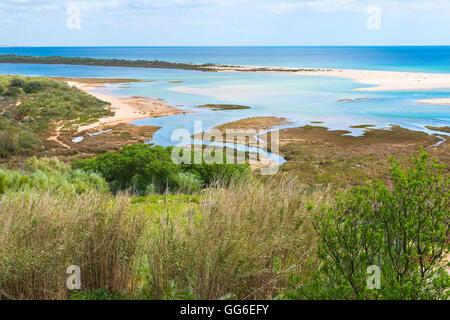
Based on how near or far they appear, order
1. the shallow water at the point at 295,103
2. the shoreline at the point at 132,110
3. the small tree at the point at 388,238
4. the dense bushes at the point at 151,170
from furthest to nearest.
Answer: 1. the shoreline at the point at 132,110
2. the shallow water at the point at 295,103
3. the dense bushes at the point at 151,170
4. the small tree at the point at 388,238

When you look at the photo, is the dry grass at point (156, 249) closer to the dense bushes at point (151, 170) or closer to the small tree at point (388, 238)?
the small tree at point (388, 238)

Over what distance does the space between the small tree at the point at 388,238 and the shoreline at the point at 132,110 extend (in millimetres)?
29095

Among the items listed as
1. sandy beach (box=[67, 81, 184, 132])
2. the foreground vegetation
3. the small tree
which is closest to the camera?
the small tree

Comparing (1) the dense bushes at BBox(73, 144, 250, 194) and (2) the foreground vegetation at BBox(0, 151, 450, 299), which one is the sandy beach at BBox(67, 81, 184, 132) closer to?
(1) the dense bushes at BBox(73, 144, 250, 194)

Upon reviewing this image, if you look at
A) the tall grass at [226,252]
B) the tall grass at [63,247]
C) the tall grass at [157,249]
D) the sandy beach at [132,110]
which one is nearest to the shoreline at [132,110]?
the sandy beach at [132,110]

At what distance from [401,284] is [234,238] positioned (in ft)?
4.85

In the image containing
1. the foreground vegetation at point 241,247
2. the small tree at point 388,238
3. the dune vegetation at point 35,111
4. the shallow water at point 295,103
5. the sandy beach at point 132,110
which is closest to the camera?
the small tree at point 388,238

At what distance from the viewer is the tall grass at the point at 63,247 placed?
3977mm

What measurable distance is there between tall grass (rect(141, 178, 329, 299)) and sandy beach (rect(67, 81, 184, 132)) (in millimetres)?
28544

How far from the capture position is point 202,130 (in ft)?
97.5

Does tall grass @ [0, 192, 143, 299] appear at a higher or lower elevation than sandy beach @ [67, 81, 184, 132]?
higher

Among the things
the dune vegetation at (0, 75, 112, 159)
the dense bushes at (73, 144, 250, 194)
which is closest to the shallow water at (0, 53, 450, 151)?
the dune vegetation at (0, 75, 112, 159)

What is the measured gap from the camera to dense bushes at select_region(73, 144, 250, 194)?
1223 cm
